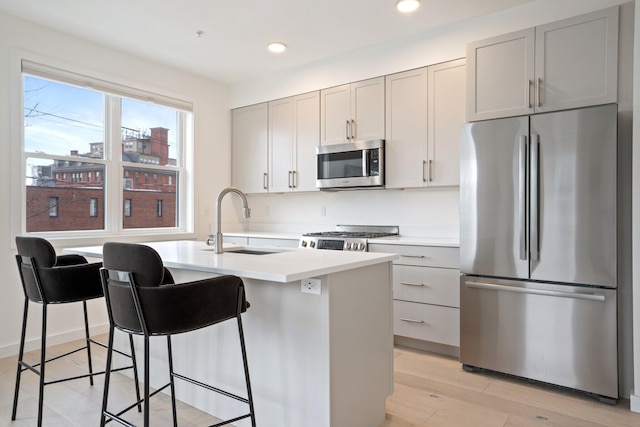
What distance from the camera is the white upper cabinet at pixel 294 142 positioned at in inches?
164

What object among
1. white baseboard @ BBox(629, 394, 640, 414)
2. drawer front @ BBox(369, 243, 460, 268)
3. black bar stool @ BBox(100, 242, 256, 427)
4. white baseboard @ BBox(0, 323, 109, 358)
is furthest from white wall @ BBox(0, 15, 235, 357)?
white baseboard @ BBox(629, 394, 640, 414)

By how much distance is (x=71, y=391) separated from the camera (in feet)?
8.14

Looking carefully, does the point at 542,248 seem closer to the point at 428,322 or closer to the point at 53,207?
the point at 428,322

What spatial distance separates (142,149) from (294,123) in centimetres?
156

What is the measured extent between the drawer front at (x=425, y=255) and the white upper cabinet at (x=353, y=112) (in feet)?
3.43

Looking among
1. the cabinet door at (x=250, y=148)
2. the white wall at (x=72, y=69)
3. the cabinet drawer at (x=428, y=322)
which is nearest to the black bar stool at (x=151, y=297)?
the cabinet drawer at (x=428, y=322)

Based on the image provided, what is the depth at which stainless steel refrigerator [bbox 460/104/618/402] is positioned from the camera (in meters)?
2.33

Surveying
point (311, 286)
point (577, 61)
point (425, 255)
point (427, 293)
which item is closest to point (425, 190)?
point (425, 255)

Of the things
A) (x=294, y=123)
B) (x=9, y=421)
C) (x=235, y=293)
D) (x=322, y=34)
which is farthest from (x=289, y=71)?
(x=9, y=421)

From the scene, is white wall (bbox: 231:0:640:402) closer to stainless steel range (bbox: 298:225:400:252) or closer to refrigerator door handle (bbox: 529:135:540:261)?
stainless steel range (bbox: 298:225:400:252)

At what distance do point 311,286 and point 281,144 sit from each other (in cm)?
Answer: 283

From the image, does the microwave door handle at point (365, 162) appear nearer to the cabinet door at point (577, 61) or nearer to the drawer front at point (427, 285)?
the drawer front at point (427, 285)

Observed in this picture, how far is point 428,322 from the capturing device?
10.3 feet

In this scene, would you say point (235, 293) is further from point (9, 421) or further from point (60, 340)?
point (60, 340)
